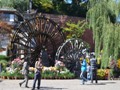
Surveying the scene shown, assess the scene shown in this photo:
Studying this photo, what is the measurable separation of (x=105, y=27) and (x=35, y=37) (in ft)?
23.7

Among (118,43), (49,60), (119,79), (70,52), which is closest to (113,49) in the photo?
(118,43)

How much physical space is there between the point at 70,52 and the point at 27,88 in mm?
13127

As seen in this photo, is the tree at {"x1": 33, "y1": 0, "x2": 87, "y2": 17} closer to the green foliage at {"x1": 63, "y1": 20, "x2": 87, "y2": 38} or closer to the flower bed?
the green foliage at {"x1": 63, "y1": 20, "x2": 87, "y2": 38}

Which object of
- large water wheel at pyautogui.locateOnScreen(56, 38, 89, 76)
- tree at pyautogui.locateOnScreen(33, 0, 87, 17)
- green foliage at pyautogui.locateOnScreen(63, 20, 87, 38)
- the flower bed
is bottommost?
the flower bed

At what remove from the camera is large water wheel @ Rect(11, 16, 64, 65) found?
3312cm

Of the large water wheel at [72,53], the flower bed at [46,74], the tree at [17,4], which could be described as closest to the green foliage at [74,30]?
the tree at [17,4]

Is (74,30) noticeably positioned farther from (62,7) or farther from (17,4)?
(17,4)

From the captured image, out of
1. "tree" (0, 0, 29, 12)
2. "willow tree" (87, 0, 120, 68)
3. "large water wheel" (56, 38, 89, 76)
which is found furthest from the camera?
"tree" (0, 0, 29, 12)

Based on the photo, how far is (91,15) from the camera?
32562 mm

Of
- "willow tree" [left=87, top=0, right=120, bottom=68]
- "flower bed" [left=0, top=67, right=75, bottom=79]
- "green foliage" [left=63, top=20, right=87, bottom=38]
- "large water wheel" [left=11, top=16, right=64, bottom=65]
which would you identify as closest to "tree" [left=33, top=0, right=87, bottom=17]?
"green foliage" [left=63, top=20, right=87, bottom=38]

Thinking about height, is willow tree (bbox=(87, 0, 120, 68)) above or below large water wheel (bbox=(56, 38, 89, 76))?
above

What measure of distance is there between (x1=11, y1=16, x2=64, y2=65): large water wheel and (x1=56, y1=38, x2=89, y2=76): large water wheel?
6.26 ft

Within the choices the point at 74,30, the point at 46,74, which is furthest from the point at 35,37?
the point at 74,30

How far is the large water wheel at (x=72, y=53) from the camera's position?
31.5 meters
